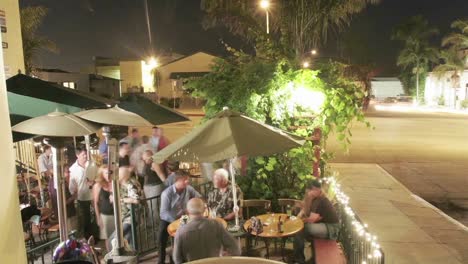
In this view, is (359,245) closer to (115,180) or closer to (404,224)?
(115,180)

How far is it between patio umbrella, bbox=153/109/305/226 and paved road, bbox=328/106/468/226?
20.7ft

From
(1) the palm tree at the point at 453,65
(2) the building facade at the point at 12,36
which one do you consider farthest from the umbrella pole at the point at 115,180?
(1) the palm tree at the point at 453,65

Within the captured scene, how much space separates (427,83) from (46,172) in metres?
57.0

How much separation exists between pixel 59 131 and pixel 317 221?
3868 mm

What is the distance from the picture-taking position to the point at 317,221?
6.16 m

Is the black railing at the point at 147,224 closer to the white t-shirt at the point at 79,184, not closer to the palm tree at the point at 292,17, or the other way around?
the white t-shirt at the point at 79,184

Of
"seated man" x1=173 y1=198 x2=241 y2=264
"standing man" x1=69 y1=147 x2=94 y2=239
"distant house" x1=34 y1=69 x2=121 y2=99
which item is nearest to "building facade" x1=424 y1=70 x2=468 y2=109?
"distant house" x1=34 y1=69 x2=121 y2=99

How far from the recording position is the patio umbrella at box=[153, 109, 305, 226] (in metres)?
4.85

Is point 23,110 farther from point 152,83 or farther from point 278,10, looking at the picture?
point 152,83

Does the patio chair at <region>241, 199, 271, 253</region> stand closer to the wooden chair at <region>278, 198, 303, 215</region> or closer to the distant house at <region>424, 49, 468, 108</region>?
the wooden chair at <region>278, 198, 303, 215</region>

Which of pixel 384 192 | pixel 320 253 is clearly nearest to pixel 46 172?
pixel 320 253

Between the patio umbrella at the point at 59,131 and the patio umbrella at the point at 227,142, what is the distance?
1124 millimetres

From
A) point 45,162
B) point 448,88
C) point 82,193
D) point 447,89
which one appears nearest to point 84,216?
point 82,193

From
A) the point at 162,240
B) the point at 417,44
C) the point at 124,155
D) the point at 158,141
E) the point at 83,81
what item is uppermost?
the point at 417,44
